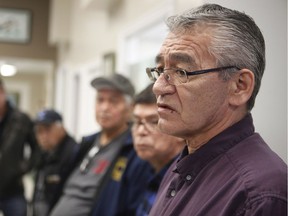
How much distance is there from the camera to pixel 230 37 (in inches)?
37.1

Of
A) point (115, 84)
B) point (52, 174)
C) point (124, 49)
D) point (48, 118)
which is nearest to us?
point (115, 84)

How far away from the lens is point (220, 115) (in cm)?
97

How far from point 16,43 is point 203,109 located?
5932mm

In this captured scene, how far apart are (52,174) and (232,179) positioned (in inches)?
93.7

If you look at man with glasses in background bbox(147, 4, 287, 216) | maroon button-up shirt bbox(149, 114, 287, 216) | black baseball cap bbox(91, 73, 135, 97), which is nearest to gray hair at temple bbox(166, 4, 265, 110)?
man with glasses in background bbox(147, 4, 287, 216)

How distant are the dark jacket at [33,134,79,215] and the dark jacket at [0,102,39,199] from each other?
22 centimetres

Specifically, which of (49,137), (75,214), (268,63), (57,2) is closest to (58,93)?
(57,2)

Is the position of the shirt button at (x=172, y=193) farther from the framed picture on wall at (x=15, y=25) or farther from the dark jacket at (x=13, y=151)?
the framed picture on wall at (x=15, y=25)

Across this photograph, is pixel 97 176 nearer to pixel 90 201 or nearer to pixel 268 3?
pixel 90 201

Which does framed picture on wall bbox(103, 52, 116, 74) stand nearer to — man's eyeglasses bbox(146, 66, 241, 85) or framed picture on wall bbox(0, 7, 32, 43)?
man's eyeglasses bbox(146, 66, 241, 85)

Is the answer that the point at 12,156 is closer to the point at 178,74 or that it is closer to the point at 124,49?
the point at 124,49

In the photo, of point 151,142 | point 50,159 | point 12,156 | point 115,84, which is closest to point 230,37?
point 151,142

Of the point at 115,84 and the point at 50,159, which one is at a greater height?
the point at 115,84

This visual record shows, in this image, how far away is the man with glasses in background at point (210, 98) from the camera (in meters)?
0.91
